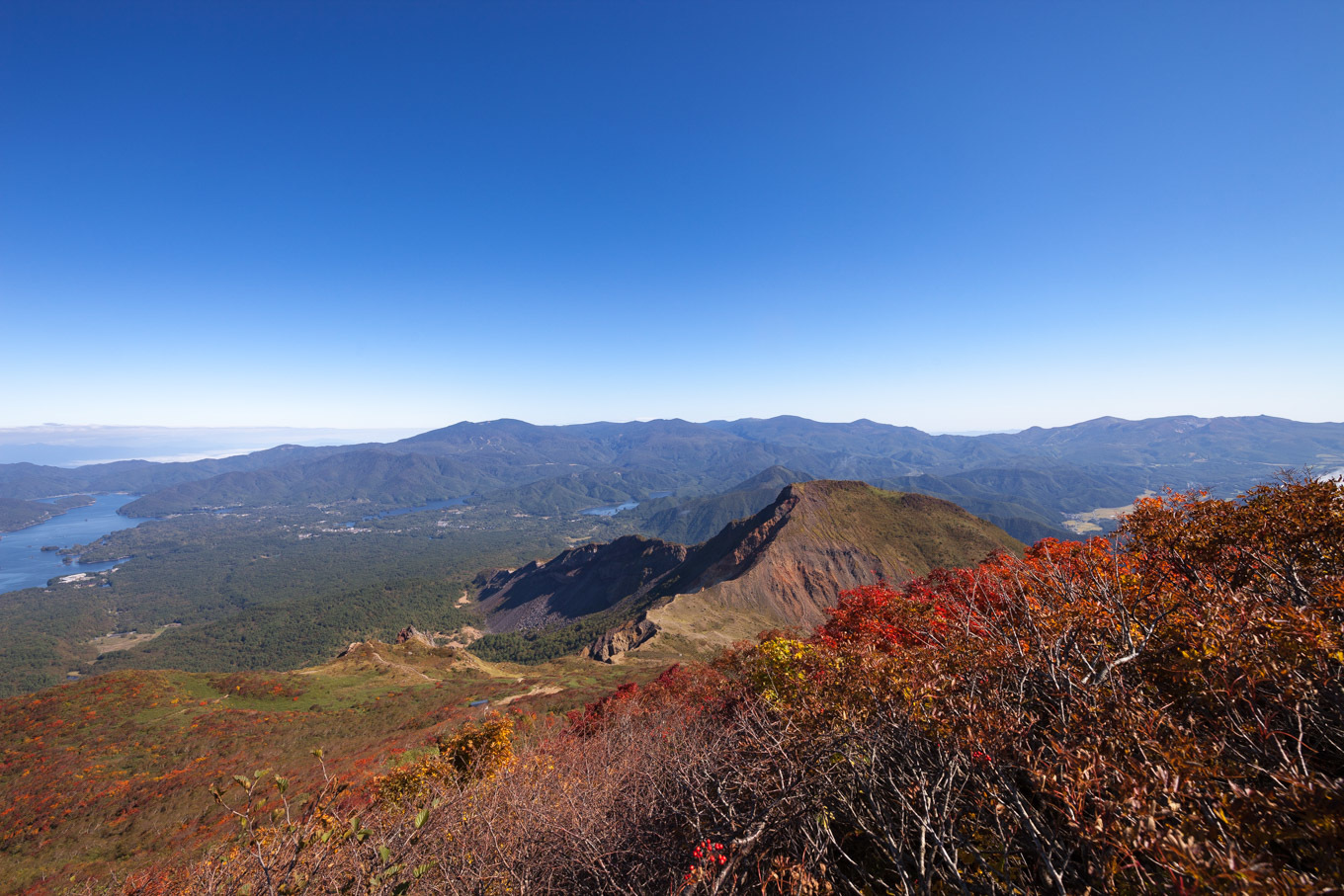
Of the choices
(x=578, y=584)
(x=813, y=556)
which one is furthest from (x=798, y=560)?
(x=578, y=584)

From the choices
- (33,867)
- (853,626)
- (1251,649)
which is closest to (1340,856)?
(1251,649)

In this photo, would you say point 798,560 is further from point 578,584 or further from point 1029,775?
point 1029,775

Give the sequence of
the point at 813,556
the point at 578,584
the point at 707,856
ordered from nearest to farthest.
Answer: the point at 707,856 < the point at 813,556 < the point at 578,584

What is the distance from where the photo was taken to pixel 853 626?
27328mm

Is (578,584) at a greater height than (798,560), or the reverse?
(798,560)

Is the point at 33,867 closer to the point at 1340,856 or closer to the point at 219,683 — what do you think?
the point at 219,683

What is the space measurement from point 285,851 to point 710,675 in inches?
Answer: 831

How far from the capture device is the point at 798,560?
87.3 m

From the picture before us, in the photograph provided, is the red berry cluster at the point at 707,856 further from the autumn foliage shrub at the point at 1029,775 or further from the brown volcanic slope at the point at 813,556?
the brown volcanic slope at the point at 813,556

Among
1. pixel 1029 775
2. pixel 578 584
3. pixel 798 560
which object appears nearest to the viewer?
pixel 1029 775

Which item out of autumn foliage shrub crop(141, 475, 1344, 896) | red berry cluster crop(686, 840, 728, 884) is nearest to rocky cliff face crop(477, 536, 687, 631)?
autumn foliage shrub crop(141, 475, 1344, 896)

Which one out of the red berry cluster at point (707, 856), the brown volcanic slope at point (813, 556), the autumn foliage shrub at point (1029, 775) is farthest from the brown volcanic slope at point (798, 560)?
the red berry cluster at point (707, 856)

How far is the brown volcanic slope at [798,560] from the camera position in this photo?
75.9 m

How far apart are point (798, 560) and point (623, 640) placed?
3704cm
